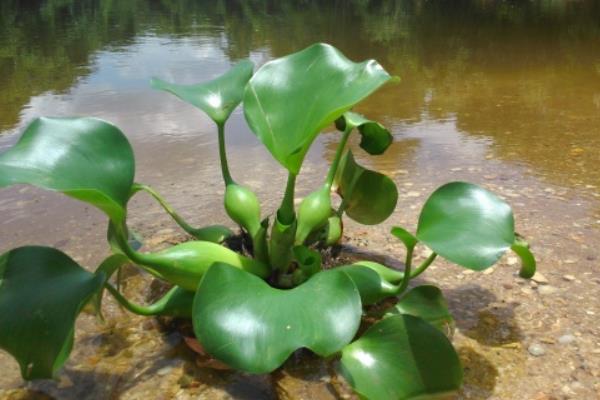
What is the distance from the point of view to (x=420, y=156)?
2383mm

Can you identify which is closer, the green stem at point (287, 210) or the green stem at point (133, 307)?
the green stem at point (133, 307)

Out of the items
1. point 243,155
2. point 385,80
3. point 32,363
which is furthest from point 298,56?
point 243,155

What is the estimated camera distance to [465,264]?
919 mm

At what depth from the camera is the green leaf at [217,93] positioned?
1.35 m

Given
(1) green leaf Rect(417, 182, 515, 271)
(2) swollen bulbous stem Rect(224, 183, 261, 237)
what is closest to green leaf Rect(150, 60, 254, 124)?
(2) swollen bulbous stem Rect(224, 183, 261, 237)

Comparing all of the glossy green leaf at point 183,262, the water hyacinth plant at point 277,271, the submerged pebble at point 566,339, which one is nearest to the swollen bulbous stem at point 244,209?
the water hyacinth plant at point 277,271

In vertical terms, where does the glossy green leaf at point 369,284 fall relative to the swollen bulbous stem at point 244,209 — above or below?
below

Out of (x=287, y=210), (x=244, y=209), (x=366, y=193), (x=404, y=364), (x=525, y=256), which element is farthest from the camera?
(x=366, y=193)

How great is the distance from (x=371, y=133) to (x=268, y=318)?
0.59 meters

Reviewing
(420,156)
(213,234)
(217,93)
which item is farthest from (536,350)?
(420,156)

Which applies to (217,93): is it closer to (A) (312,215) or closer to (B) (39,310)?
(A) (312,215)

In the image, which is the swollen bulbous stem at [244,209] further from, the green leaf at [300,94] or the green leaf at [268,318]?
the green leaf at [268,318]

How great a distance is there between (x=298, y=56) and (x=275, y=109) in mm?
126

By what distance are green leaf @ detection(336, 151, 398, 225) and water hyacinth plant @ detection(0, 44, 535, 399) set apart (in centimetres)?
17
